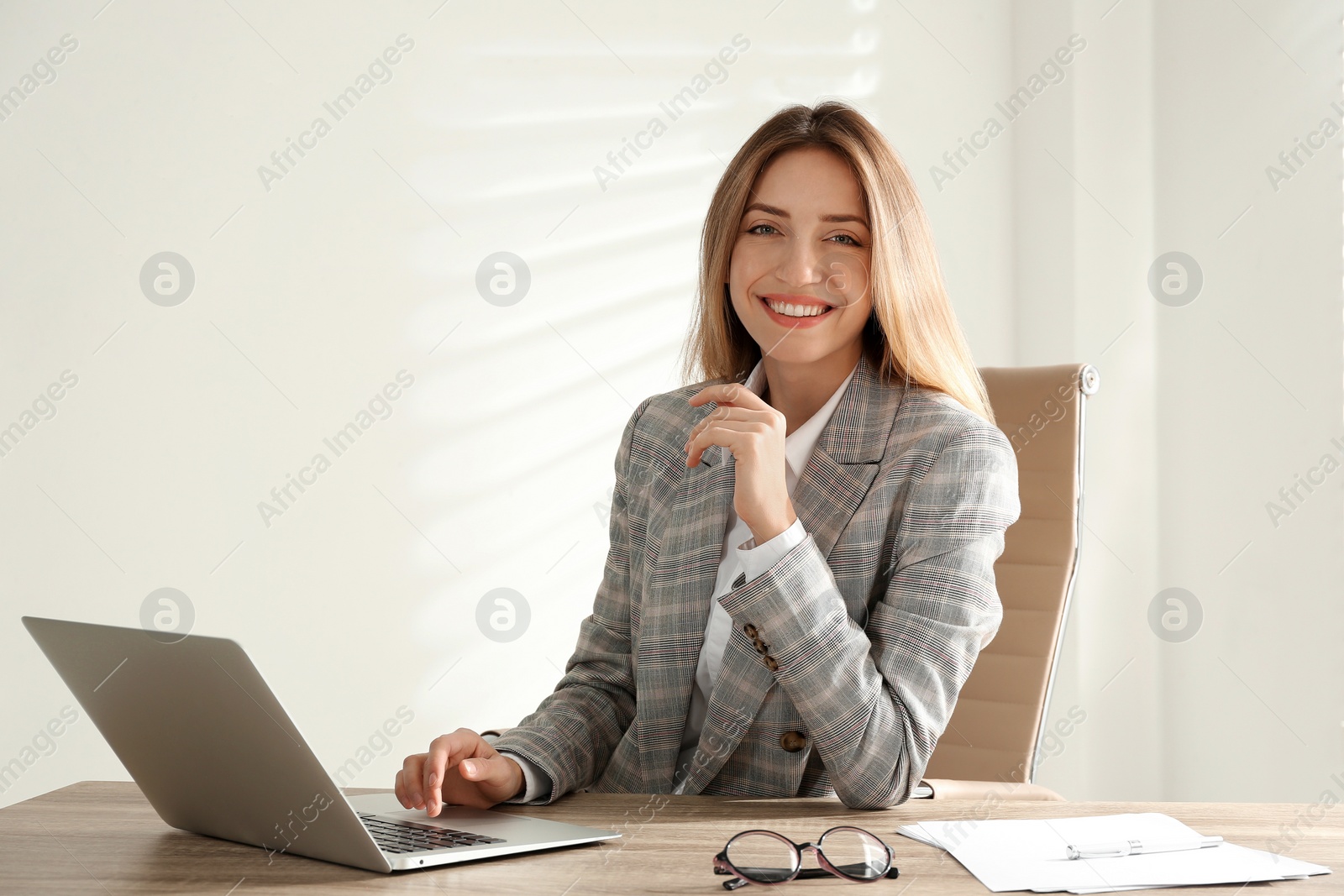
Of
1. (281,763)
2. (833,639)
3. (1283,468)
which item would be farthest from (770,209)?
(1283,468)

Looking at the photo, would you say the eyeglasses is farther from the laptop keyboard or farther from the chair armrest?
the chair armrest

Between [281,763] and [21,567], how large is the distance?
1803 millimetres

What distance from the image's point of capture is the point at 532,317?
110 inches

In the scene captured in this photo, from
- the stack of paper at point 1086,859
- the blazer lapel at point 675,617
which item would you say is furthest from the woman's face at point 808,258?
the stack of paper at point 1086,859

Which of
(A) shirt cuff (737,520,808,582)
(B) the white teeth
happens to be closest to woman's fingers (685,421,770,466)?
(A) shirt cuff (737,520,808,582)

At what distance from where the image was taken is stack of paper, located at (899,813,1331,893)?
2.69 ft

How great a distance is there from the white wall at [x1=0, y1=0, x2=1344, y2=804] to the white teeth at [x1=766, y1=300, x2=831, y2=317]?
4.63 ft

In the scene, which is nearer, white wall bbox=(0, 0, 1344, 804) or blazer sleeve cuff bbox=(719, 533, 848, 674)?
blazer sleeve cuff bbox=(719, 533, 848, 674)

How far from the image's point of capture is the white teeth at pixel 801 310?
57.4 inches

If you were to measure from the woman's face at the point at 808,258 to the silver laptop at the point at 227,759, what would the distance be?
0.74m

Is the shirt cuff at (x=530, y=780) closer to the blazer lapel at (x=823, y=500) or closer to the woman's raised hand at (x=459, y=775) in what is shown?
the woman's raised hand at (x=459, y=775)

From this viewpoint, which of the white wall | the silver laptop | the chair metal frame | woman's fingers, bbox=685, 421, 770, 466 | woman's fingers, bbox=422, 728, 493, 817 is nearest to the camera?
the silver laptop

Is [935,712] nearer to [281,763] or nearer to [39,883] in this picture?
[281,763]

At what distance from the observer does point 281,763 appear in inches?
32.3
